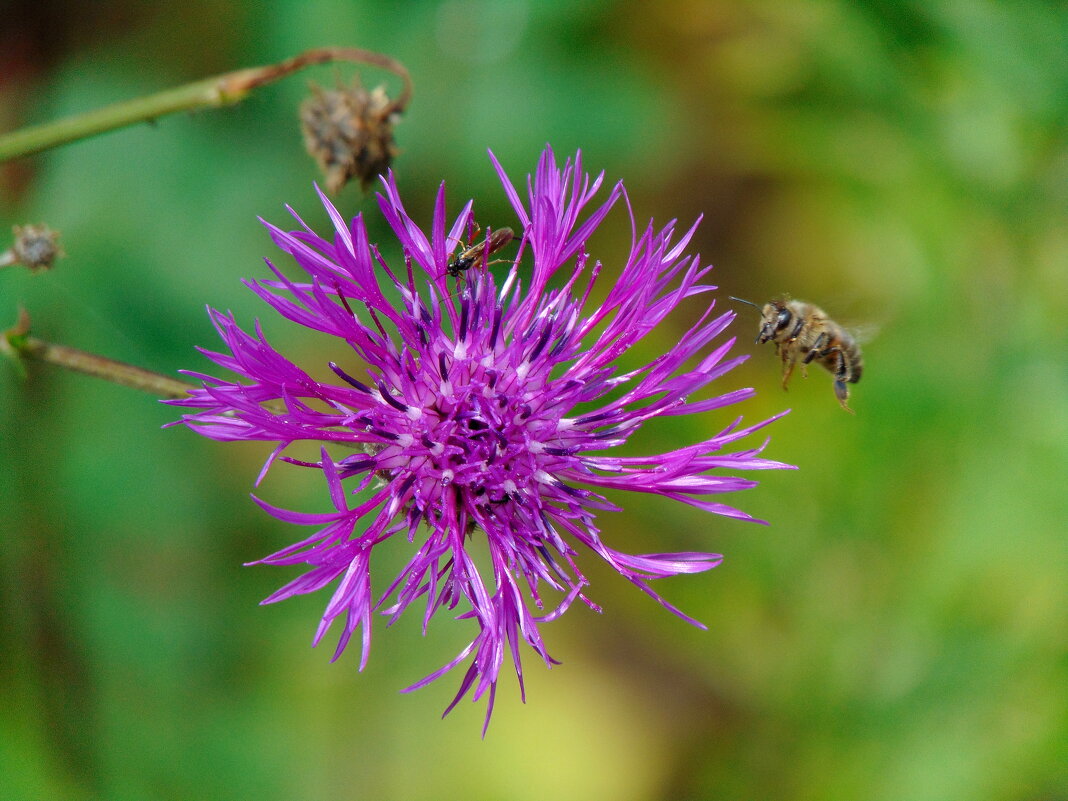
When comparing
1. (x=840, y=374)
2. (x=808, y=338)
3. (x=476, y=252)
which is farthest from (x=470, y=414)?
(x=840, y=374)

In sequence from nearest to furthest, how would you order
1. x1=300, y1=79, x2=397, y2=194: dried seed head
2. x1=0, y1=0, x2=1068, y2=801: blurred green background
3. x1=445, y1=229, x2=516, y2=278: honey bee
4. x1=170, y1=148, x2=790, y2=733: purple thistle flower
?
1. x1=170, y1=148, x2=790, y2=733: purple thistle flower
2. x1=445, y1=229, x2=516, y2=278: honey bee
3. x1=300, y1=79, x2=397, y2=194: dried seed head
4. x1=0, y1=0, x2=1068, y2=801: blurred green background

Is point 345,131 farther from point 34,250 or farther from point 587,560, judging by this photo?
point 587,560

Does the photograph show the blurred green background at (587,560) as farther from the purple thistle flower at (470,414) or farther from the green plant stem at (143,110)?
the purple thistle flower at (470,414)

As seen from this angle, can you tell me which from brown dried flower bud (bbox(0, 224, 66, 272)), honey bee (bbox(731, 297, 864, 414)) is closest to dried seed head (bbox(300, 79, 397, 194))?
brown dried flower bud (bbox(0, 224, 66, 272))

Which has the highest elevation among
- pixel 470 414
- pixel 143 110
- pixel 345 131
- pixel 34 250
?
pixel 345 131

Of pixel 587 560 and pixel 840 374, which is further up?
pixel 840 374

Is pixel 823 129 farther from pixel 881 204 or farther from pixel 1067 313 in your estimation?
pixel 1067 313

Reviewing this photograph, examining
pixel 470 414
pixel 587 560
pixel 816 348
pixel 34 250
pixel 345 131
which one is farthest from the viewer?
pixel 587 560

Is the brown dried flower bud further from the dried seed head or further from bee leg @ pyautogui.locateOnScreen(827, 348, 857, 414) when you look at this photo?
bee leg @ pyautogui.locateOnScreen(827, 348, 857, 414)

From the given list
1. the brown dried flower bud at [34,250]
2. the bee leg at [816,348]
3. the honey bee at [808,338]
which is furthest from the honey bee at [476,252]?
the brown dried flower bud at [34,250]
